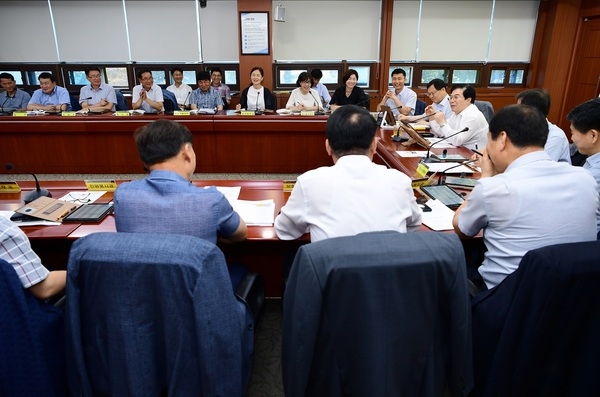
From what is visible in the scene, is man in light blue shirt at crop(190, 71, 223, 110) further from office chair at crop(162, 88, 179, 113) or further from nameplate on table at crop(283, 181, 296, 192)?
nameplate on table at crop(283, 181, 296, 192)

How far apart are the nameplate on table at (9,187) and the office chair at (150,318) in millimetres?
1360

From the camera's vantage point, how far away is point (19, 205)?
190cm

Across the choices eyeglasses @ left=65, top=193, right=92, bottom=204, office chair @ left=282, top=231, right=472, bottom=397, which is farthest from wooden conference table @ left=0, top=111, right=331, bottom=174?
office chair @ left=282, top=231, right=472, bottom=397

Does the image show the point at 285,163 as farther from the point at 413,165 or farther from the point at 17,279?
the point at 17,279

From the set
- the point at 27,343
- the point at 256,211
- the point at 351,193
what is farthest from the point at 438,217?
the point at 27,343

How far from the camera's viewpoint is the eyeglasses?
1938 millimetres

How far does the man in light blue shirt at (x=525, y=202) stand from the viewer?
4.14ft

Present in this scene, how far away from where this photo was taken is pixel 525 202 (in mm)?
1265

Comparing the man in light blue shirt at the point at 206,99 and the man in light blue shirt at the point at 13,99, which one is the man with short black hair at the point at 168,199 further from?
the man in light blue shirt at the point at 13,99

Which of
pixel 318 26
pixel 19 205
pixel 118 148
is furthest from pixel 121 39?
pixel 19 205

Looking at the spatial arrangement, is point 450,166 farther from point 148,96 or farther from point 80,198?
→ point 148,96

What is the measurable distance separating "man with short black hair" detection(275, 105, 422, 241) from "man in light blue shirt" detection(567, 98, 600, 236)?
1051 millimetres

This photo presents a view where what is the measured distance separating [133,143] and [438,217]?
3529 mm

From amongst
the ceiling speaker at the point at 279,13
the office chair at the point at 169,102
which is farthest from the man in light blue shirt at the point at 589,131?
the ceiling speaker at the point at 279,13
